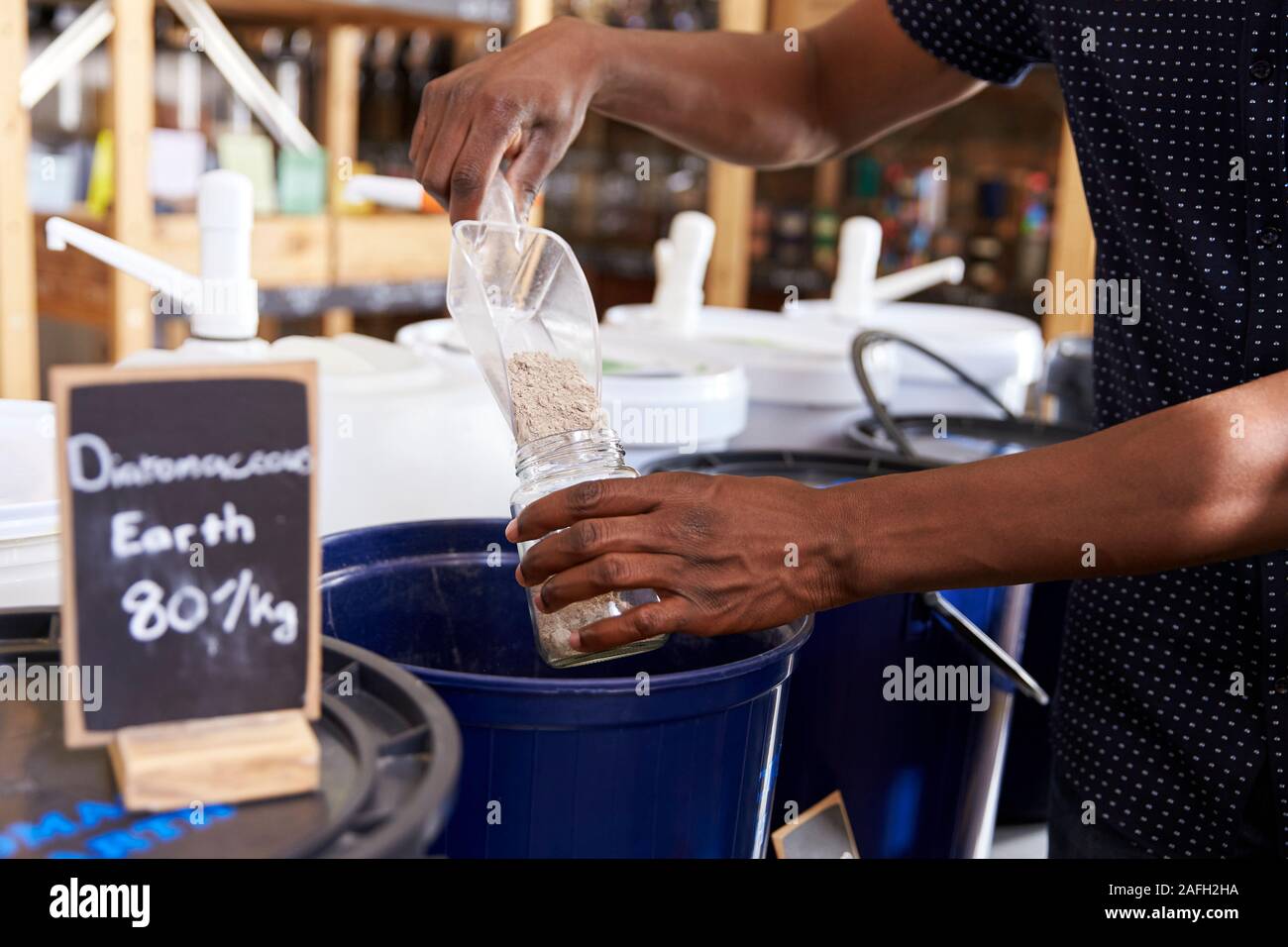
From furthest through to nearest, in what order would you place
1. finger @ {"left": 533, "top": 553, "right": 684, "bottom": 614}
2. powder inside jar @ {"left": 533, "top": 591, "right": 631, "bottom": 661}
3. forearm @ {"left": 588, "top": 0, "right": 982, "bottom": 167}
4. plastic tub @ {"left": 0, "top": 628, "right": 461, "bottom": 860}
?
forearm @ {"left": 588, "top": 0, "right": 982, "bottom": 167} → powder inside jar @ {"left": 533, "top": 591, "right": 631, "bottom": 661} → finger @ {"left": 533, "top": 553, "right": 684, "bottom": 614} → plastic tub @ {"left": 0, "top": 628, "right": 461, "bottom": 860}

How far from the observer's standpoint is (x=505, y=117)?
0.95 m

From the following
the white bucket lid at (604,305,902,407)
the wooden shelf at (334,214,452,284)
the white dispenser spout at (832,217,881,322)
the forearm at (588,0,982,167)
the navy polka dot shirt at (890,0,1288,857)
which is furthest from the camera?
the wooden shelf at (334,214,452,284)

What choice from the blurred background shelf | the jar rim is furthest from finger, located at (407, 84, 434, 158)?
the blurred background shelf

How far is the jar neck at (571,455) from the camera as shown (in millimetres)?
806

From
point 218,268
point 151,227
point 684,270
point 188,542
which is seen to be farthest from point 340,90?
point 188,542

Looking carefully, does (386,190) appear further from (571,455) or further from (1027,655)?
(1027,655)

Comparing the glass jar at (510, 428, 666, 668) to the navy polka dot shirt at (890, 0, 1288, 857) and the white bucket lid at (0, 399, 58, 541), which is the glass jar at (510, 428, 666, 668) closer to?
the white bucket lid at (0, 399, 58, 541)

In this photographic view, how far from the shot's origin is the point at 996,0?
44.5 inches

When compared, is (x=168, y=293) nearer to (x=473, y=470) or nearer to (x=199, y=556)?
(x=473, y=470)

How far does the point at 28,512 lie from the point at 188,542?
32 cm

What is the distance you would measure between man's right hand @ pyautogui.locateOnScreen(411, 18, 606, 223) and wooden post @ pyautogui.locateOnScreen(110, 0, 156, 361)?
132 centimetres

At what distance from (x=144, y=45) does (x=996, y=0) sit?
4.99 ft

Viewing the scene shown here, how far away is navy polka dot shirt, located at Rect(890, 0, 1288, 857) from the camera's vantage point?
901 millimetres

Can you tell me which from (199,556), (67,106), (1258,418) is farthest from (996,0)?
(67,106)
